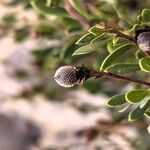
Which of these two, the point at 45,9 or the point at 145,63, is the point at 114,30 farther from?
the point at 45,9

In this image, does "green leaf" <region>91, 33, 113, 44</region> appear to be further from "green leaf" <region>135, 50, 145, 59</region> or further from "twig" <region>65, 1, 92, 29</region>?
"twig" <region>65, 1, 92, 29</region>

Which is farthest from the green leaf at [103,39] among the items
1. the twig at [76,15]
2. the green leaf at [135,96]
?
the twig at [76,15]

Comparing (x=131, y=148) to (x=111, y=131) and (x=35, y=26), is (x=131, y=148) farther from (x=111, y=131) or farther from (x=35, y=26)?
(x=35, y=26)

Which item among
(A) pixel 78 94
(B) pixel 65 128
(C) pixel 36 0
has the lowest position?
(B) pixel 65 128

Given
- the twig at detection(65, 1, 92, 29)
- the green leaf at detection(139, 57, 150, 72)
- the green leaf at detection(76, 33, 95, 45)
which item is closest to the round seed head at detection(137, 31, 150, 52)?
the green leaf at detection(139, 57, 150, 72)

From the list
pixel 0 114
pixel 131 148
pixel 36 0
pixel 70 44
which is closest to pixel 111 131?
pixel 131 148

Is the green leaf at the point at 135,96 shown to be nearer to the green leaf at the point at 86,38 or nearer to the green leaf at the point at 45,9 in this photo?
the green leaf at the point at 86,38

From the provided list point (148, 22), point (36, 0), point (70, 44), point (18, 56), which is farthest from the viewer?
point (18, 56)
